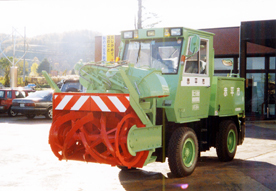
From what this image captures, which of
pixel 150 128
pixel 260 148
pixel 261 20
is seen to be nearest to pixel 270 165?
pixel 260 148

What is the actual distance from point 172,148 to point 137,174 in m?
1.16

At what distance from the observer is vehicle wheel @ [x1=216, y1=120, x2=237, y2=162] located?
9.23m

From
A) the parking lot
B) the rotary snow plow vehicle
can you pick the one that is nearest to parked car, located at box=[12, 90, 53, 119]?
the parking lot

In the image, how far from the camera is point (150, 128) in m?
6.53

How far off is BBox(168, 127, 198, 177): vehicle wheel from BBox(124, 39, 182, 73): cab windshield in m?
1.22

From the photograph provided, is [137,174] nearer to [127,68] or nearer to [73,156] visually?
[73,156]

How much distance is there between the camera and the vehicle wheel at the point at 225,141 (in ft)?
30.3

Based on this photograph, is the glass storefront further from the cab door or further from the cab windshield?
the cab windshield

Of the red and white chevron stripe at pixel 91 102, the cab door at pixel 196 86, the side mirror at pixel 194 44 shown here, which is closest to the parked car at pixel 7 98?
the cab door at pixel 196 86

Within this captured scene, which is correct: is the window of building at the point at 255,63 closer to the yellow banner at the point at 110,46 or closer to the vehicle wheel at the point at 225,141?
the yellow banner at the point at 110,46

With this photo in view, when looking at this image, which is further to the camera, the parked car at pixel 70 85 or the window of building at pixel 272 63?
the window of building at pixel 272 63

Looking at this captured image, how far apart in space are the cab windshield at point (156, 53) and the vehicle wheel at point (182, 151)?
1225 millimetres

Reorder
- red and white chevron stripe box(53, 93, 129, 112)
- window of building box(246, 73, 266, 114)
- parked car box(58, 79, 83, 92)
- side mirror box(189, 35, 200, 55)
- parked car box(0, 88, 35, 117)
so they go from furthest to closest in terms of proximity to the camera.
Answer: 1. window of building box(246, 73, 266, 114)
2. parked car box(0, 88, 35, 117)
3. parked car box(58, 79, 83, 92)
4. side mirror box(189, 35, 200, 55)
5. red and white chevron stripe box(53, 93, 129, 112)

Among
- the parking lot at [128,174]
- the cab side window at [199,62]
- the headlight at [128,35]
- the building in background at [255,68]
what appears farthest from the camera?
the building in background at [255,68]
